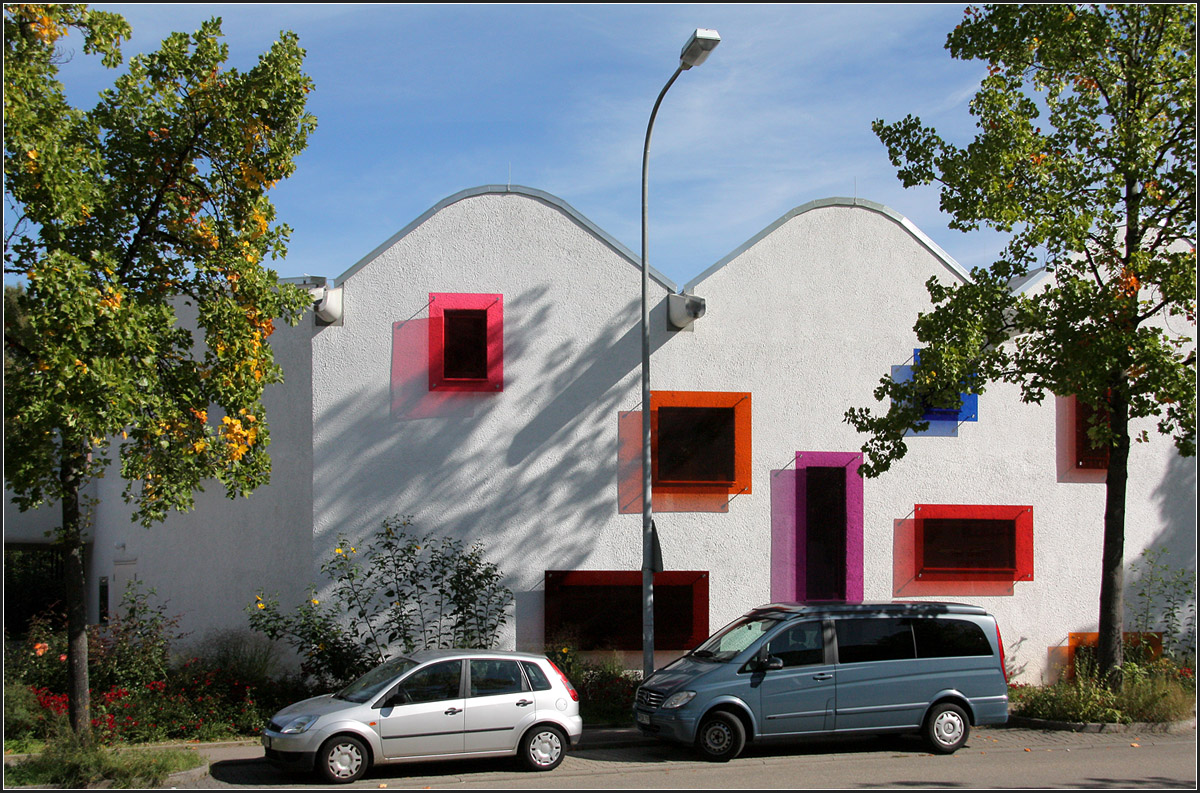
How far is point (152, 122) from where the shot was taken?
1038 cm

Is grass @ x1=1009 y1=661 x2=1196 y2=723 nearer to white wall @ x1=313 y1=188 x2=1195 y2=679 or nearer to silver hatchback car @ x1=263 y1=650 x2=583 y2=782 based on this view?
white wall @ x1=313 y1=188 x2=1195 y2=679

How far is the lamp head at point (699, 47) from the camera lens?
11.8 metres

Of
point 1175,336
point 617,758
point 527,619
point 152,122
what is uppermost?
point 152,122

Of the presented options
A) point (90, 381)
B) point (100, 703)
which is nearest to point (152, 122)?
point (90, 381)

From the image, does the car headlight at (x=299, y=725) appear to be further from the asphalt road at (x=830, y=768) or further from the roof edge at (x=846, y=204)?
the roof edge at (x=846, y=204)

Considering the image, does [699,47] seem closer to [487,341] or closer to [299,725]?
[487,341]

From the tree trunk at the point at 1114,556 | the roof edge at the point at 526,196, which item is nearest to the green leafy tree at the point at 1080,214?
the tree trunk at the point at 1114,556

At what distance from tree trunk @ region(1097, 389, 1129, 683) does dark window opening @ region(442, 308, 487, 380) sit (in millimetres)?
9544

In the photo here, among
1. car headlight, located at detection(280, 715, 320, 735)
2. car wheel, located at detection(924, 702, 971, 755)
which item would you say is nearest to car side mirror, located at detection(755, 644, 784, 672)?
car wheel, located at detection(924, 702, 971, 755)

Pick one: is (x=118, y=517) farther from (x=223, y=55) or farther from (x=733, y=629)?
(x=733, y=629)

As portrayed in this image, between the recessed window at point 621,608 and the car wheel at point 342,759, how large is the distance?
5.14 metres

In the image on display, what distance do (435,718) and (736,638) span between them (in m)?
3.93

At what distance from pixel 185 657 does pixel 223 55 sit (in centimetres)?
883

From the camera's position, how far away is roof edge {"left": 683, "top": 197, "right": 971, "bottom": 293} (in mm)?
16016
